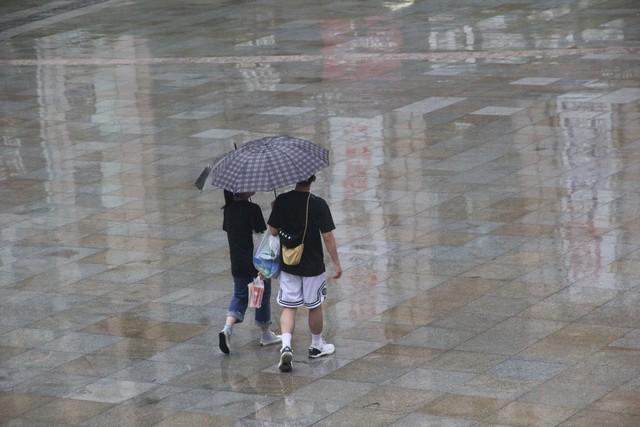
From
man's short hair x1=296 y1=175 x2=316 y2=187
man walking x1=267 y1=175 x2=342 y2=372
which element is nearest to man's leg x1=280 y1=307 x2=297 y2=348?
man walking x1=267 y1=175 x2=342 y2=372

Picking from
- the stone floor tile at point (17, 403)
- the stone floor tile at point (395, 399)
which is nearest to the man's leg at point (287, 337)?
the stone floor tile at point (395, 399)

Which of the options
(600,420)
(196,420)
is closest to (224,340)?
(196,420)

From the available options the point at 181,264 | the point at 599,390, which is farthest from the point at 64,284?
the point at 599,390

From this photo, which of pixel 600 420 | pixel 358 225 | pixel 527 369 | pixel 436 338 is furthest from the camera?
pixel 358 225

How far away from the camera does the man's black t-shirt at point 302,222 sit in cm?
1132

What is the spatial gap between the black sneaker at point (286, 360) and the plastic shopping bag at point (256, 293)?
50 cm

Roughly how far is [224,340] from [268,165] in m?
1.53

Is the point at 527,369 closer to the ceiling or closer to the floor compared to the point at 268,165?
closer to the floor

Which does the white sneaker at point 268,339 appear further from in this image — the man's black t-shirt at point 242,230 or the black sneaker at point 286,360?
the black sneaker at point 286,360

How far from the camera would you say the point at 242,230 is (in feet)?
38.9

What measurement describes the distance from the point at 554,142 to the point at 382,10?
14456 mm

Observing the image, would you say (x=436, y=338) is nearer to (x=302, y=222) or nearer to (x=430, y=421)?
(x=302, y=222)

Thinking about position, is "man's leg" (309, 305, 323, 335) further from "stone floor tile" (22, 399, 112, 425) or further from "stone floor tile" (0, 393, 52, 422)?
"stone floor tile" (0, 393, 52, 422)

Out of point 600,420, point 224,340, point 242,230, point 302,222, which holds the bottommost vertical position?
point 600,420
